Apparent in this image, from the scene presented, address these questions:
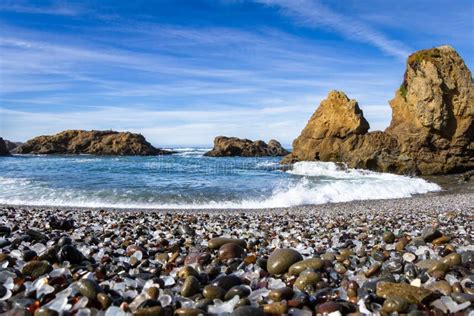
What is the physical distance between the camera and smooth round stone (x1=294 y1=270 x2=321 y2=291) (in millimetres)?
3258

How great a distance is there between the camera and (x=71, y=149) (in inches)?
2869

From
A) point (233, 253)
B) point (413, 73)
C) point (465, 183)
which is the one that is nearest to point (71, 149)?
point (413, 73)

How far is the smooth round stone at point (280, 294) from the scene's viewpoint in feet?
9.55

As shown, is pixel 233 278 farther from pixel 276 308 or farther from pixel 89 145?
pixel 89 145

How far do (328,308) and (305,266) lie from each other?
0.97 m

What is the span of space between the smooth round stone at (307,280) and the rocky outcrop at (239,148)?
62225 millimetres

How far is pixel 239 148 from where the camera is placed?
220ft

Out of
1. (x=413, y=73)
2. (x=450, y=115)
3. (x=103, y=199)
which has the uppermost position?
(x=413, y=73)

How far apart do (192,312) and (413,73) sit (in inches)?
1316

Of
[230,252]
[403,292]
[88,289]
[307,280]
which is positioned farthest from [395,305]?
[88,289]

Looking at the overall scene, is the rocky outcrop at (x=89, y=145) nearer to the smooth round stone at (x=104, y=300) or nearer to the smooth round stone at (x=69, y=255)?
the smooth round stone at (x=69, y=255)

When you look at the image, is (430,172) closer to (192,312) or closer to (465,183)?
(465,183)

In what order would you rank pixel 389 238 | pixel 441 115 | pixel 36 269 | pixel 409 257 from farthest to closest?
1. pixel 441 115
2. pixel 389 238
3. pixel 409 257
4. pixel 36 269

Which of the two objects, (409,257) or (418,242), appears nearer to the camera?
(409,257)
